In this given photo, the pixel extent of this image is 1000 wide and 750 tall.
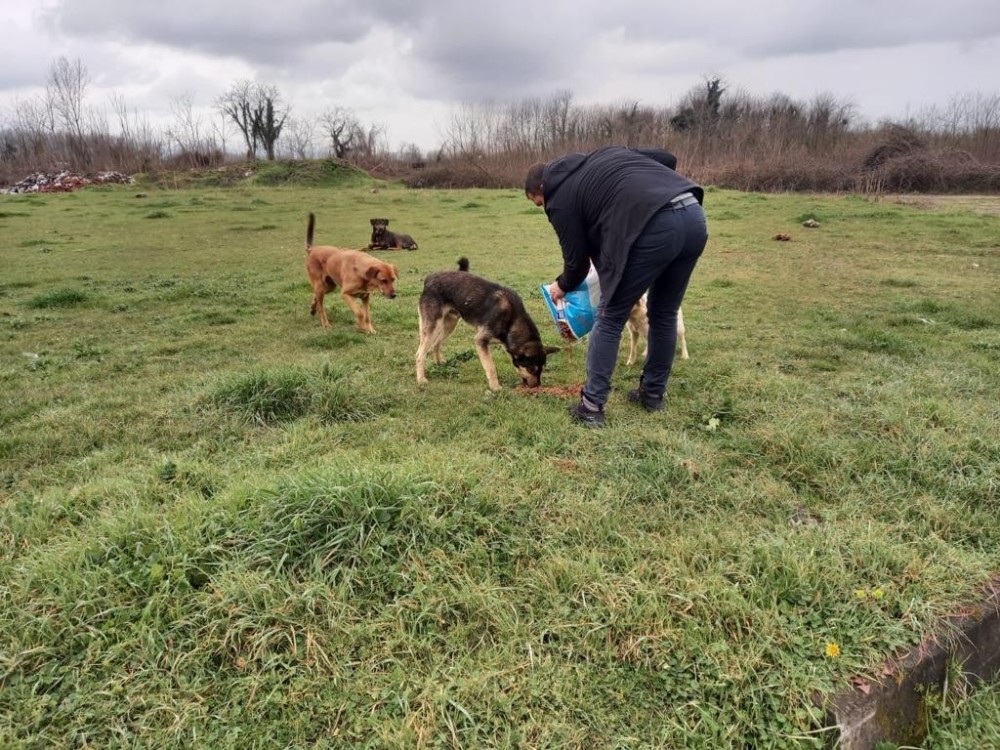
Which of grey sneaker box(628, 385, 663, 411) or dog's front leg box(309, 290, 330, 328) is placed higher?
dog's front leg box(309, 290, 330, 328)

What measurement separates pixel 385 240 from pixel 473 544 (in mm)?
12172

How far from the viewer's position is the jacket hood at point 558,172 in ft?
12.1

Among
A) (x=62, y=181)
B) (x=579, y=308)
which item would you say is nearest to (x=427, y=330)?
(x=579, y=308)

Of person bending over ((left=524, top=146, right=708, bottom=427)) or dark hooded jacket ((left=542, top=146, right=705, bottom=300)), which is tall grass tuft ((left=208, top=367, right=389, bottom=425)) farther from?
dark hooded jacket ((left=542, top=146, right=705, bottom=300))

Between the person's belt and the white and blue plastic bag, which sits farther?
the white and blue plastic bag

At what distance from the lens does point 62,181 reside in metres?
30.5

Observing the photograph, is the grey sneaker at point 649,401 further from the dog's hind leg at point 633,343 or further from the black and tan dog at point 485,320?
the dog's hind leg at point 633,343

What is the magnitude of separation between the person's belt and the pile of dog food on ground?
113 feet

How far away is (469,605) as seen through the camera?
2.30 m

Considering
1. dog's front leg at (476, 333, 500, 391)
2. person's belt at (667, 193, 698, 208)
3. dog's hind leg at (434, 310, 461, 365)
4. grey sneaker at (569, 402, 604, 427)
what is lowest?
grey sneaker at (569, 402, 604, 427)

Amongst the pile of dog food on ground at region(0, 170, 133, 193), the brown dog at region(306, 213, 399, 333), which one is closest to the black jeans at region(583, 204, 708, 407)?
the brown dog at region(306, 213, 399, 333)

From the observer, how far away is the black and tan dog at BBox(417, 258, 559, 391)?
4773 millimetres

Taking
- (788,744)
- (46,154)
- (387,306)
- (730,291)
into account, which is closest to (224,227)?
(387,306)

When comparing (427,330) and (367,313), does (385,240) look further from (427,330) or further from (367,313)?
(427,330)
